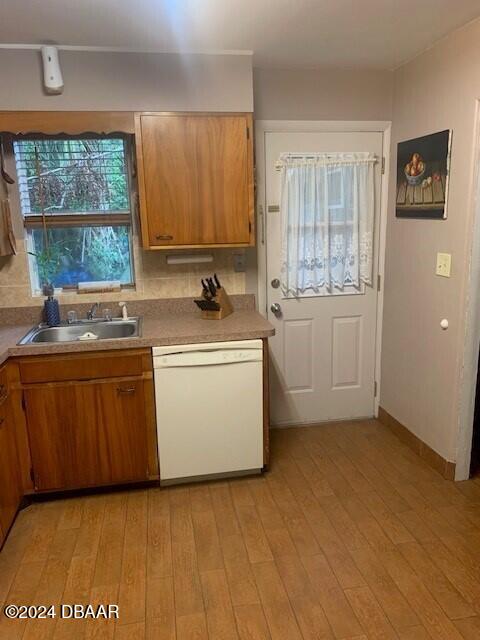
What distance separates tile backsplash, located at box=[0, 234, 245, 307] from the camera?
288cm

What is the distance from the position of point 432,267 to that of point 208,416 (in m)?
1.53

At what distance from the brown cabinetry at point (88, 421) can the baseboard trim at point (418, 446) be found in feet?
5.36

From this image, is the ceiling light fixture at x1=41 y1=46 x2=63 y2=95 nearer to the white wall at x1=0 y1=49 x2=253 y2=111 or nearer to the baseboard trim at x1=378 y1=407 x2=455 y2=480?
the white wall at x1=0 y1=49 x2=253 y2=111

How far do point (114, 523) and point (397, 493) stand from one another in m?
1.51

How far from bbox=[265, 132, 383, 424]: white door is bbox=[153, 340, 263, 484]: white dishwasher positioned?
725 mm

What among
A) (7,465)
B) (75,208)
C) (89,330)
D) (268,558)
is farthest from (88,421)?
(75,208)

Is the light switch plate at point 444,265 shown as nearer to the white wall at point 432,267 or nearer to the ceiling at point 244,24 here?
the white wall at point 432,267

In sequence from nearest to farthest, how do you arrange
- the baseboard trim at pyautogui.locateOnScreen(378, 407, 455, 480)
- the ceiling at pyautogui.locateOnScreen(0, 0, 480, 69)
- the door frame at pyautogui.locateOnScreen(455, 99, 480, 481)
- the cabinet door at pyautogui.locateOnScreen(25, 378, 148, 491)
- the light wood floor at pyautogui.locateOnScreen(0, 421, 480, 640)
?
the light wood floor at pyautogui.locateOnScreen(0, 421, 480, 640), the ceiling at pyautogui.locateOnScreen(0, 0, 480, 69), the door frame at pyautogui.locateOnScreen(455, 99, 480, 481), the cabinet door at pyautogui.locateOnScreen(25, 378, 148, 491), the baseboard trim at pyautogui.locateOnScreen(378, 407, 455, 480)

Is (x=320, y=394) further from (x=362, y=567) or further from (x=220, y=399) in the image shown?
(x=362, y=567)

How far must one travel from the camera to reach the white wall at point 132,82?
243 centimetres

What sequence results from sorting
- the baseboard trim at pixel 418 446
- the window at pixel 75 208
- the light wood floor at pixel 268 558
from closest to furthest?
the light wood floor at pixel 268 558
the baseboard trim at pixel 418 446
the window at pixel 75 208

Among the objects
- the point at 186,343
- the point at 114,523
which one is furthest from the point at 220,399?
the point at 114,523

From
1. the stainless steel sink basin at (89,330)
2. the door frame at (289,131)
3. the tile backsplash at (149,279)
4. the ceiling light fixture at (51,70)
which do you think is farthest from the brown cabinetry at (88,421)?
the ceiling light fixture at (51,70)

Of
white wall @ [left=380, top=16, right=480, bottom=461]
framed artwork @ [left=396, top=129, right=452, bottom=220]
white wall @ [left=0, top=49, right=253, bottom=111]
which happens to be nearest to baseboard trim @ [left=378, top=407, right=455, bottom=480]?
white wall @ [left=380, top=16, right=480, bottom=461]
